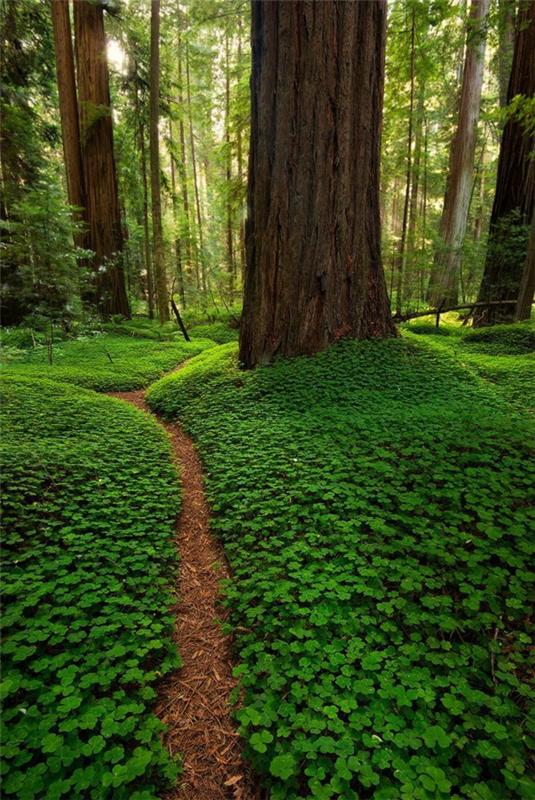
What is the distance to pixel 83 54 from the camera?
1105 cm

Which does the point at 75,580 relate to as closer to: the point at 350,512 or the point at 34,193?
the point at 350,512

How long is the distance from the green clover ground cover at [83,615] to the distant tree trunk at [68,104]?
8.51 meters

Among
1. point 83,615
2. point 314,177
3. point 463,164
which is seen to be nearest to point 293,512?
point 83,615

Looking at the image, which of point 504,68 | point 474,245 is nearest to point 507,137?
point 474,245

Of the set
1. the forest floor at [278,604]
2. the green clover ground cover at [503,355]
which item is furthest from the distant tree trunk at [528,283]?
the forest floor at [278,604]

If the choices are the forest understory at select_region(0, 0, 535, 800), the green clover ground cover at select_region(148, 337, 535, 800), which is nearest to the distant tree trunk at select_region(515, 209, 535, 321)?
the forest understory at select_region(0, 0, 535, 800)

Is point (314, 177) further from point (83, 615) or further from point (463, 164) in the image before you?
point (463, 164)

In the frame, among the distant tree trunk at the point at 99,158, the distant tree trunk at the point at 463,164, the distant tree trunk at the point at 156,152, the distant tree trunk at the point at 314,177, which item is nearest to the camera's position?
the distant tree trunk at the point at 314,177

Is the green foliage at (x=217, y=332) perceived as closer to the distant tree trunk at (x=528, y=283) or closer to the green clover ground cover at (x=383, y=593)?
the distant tree trunk at (x=528, y=283)

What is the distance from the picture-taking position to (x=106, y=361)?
880 centimetres

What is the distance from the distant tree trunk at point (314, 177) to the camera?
549cm

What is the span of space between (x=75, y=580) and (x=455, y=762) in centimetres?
212

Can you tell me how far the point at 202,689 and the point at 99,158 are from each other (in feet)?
43.9

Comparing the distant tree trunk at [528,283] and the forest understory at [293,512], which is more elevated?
the distant tree trunk at [528,283]
